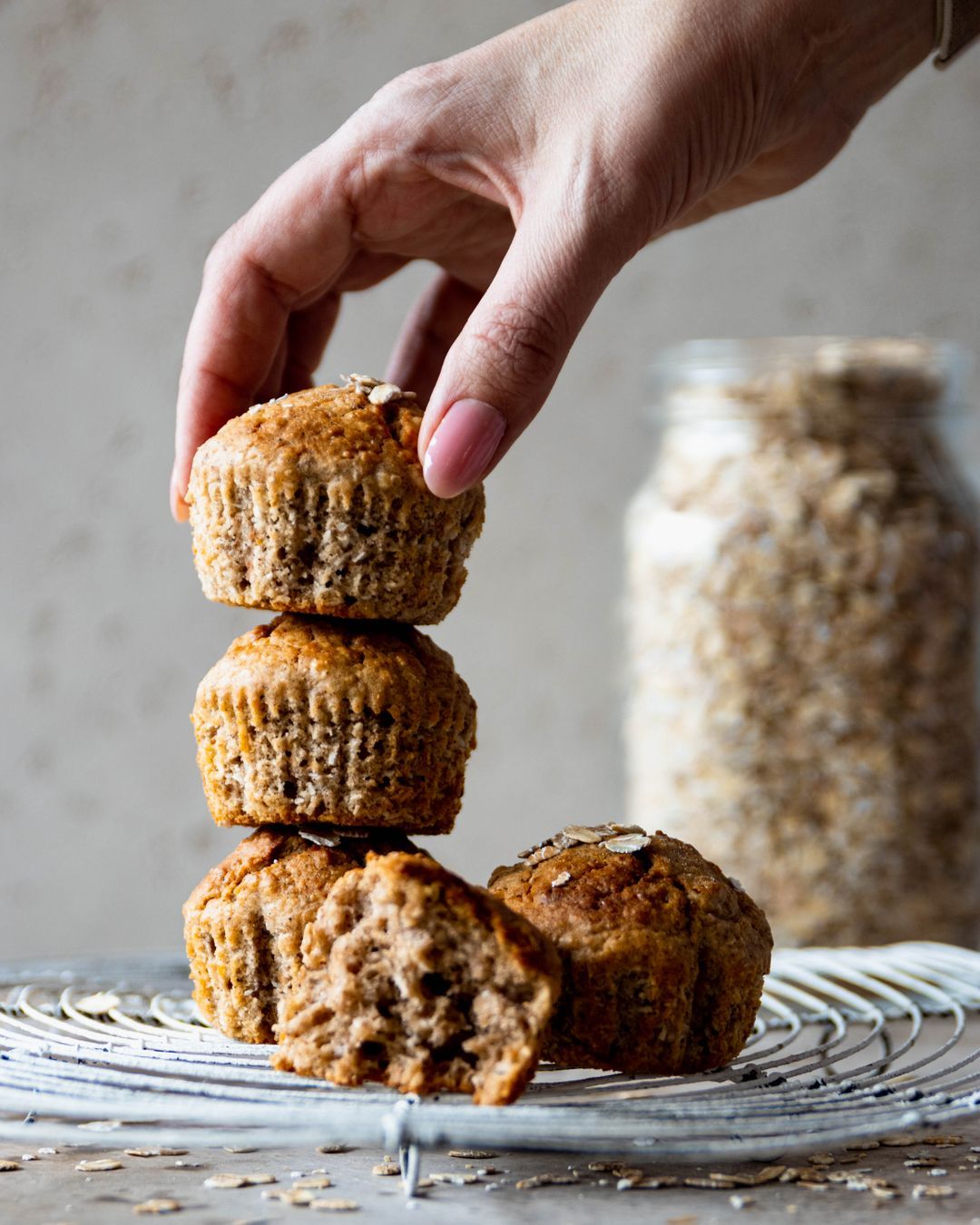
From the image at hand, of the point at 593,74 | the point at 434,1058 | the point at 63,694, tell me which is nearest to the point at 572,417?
the point at 63,694

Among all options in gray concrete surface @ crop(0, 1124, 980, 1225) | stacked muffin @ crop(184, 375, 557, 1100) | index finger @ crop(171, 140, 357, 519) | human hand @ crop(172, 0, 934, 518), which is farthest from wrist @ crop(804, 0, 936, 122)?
gray concrete surface @ crop(0, 1124, 980, 1225)

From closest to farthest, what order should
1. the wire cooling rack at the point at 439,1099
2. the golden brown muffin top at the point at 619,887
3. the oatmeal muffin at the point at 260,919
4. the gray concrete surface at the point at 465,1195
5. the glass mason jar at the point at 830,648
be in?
the wire cooling rack at the point at 439,1099 < the gray concrete surface at the point at 465,1195 < the golden brown muffin top at the point at 619,887 < the oatmeal muffin at the point at 260,919 < the glass mason jar at the point at 830,648

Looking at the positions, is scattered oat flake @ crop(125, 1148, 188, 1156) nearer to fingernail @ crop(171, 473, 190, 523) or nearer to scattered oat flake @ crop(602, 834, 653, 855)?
scattered oat flake @ crop(602, 834, 653, 855)

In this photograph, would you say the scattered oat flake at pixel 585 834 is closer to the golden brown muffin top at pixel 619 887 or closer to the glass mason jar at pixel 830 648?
the golden brown muffin top at pixel 619 887

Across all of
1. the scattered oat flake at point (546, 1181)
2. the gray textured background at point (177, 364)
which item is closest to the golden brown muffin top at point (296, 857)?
the scattered oat flake at point (546, 1181)

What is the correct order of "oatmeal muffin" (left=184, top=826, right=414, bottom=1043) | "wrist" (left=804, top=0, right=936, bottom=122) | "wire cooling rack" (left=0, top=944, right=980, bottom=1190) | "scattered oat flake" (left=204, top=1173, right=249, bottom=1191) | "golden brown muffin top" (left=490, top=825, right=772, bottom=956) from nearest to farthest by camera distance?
"wire cooling rack" (left=0, top=944, right=980, bottom=1190), "scattered oat flake" (left=204, top=1173, right=249, bottom=1191), "golden brown muffin top" (left=490, top=825, right=772, bottom=956), "oatmeal muffin" (left=184, top=826, right=414, bottom=1043), "wrist" (left=804, top=0, right=936, bottom=122)
